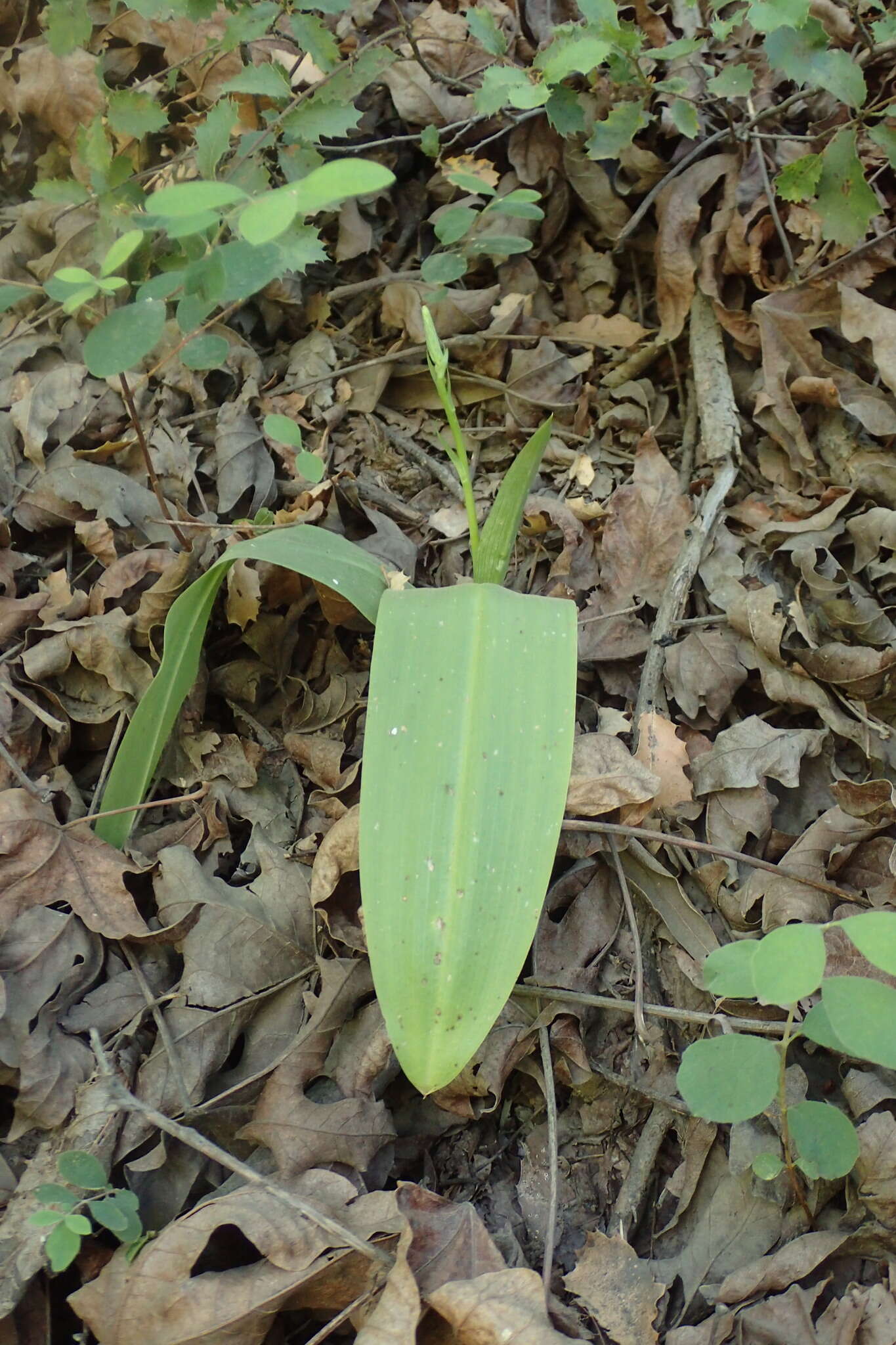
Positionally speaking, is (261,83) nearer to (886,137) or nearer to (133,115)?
(133,115)

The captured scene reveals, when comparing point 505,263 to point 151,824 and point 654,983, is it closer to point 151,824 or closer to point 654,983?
point 151,824

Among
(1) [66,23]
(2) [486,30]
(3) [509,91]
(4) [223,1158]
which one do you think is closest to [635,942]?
(4) [223,1158]

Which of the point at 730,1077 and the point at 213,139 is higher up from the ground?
the point at 213,139

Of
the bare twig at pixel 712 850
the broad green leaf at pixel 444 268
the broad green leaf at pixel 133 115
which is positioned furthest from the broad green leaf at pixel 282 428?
the bare twig at pixel 712 850

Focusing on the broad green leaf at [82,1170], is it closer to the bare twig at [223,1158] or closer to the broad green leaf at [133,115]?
the bare twig at [223,1158]

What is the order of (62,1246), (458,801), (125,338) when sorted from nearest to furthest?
(62,1246) → (458,801) → (125,338)

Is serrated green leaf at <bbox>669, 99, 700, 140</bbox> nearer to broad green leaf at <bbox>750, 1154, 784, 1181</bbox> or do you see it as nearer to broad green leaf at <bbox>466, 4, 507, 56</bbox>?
broad green leaf at <bbox>466, 4, 507, 56</bbox>
